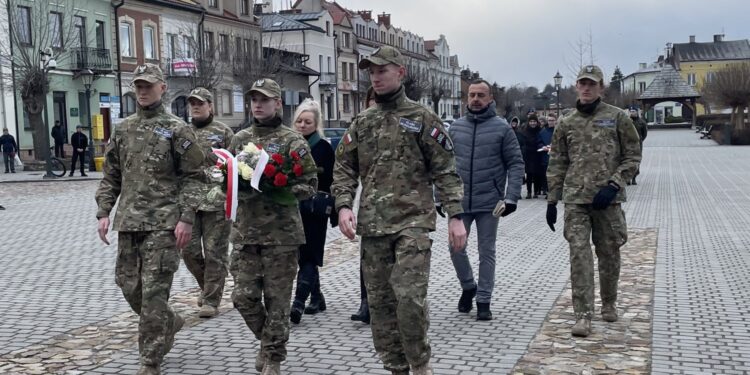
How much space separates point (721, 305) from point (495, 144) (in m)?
2.56

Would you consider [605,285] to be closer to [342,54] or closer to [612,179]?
[612,179]

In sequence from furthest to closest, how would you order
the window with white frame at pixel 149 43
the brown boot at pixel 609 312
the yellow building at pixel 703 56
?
the yellow building at pixel 703 56 → the window with white frame at pixel 149 43 → the brown boot at pixel 609 312

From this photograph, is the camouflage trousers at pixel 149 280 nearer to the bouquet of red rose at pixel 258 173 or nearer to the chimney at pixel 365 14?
the bouquet of red rose at pixel 258 173

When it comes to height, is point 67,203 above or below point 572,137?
below

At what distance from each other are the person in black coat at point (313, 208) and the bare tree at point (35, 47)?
2664 centimetres

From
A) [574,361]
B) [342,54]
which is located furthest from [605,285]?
[342,54]

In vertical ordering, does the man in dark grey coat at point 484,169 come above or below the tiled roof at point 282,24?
below

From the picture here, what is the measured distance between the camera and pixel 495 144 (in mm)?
7086

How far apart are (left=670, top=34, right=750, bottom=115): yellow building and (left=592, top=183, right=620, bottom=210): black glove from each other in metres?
118

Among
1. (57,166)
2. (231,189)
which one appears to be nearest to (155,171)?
(231,189)

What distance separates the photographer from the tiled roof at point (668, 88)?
65.9 meters

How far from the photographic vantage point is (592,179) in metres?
6.65

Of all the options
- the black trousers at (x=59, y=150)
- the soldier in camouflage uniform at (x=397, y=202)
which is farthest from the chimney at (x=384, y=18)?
the soldier in camouflage uniform at (x=397, y=202)

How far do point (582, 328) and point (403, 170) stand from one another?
2354 millimetres
